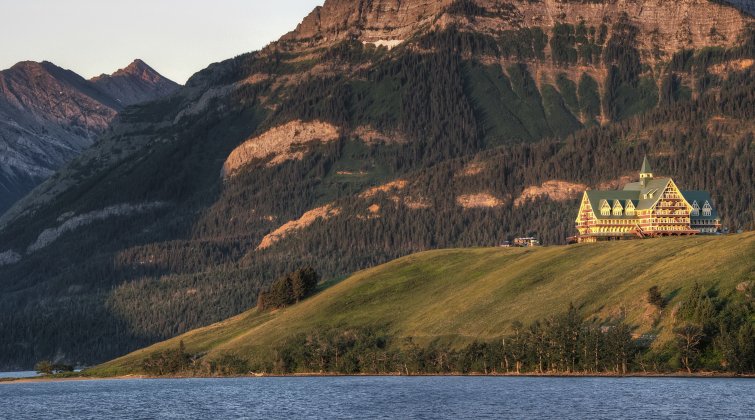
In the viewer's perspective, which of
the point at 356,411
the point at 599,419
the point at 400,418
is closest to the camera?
the point at 599,419

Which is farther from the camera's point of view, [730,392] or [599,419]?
[730,392]

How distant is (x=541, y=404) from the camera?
627ft

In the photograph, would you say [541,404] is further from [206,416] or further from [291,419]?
[206,416]

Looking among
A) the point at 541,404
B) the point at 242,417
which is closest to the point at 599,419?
the point at 541,404

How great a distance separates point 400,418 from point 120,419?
42015mm

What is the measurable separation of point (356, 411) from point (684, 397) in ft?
149

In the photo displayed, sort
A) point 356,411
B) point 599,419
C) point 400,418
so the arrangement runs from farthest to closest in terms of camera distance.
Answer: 1. point 356,411
2. point 400,418
3. point 599,419

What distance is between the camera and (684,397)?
18888 cm

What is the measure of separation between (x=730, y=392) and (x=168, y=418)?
78.7m

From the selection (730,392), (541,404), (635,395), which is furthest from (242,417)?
(730,392)

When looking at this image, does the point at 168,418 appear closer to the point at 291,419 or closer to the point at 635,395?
the point at 291,419

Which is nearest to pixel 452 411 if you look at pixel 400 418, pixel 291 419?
pixel 400 418

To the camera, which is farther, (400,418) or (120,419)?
(120,419)

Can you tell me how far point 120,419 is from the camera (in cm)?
19688
